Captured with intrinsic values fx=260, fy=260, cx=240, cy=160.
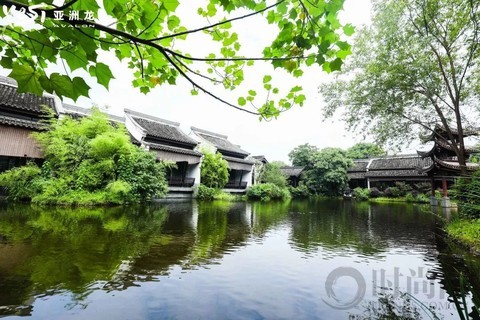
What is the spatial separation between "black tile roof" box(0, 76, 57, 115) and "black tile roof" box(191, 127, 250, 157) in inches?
455

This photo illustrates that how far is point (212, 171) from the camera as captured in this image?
64.5ft

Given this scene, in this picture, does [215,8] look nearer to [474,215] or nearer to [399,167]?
[474,215]

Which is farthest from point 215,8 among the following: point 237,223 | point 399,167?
point 399,167

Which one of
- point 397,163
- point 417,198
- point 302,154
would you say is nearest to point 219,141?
point 302,154

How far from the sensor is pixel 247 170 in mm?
24609

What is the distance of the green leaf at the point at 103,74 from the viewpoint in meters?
1.17

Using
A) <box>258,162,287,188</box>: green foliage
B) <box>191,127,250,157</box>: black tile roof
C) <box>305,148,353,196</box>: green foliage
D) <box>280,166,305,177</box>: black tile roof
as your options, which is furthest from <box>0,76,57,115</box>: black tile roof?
<box>280,166,305,177</box>: black tile roof

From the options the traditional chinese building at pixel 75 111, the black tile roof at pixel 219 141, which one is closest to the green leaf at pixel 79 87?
the traditional chinese building at pixel 75 111

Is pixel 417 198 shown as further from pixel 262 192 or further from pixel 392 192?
pixel 262 192

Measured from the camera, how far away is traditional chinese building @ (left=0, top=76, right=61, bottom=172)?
11508mm

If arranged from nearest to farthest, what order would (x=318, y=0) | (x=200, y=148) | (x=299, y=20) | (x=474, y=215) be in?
(x=318, y=0), (x=299, y=20), (x=474, y=215), (x=200, y=148)

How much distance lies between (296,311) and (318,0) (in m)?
3.25

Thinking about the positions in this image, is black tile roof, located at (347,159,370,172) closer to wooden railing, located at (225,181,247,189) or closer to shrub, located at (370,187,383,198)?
shrub, located at (370,187,383,198)

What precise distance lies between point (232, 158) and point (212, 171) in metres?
4.12
